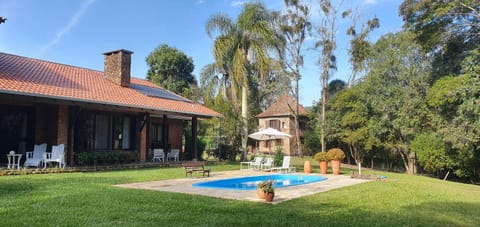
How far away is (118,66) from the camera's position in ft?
67.3

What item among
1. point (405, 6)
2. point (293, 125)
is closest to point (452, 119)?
point (405, 6)

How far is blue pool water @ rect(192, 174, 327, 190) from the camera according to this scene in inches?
470

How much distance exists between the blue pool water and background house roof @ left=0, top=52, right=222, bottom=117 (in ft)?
19.0

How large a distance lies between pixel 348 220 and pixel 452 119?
1609cm

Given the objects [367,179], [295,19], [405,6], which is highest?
[295,19]

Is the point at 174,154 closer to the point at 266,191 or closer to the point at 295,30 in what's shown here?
the point at 266,191

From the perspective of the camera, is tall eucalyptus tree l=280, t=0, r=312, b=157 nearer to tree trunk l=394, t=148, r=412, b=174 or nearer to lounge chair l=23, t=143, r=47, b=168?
tree trunk l=394, t=148, r=412, b=174

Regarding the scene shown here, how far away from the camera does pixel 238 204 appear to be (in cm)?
773

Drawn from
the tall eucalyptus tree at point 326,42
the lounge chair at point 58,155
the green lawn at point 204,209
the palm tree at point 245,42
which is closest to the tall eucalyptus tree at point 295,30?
the tall eucalyptus tree at point 326,42

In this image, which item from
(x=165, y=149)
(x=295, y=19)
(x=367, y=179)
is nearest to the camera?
(x=367, y=179)

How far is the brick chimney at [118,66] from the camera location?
20.4 metres

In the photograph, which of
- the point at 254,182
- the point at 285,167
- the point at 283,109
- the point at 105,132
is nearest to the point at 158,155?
the point at 105,132

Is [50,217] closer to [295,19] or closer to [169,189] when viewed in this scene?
[169,189]

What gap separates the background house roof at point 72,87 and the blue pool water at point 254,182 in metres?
5.78
